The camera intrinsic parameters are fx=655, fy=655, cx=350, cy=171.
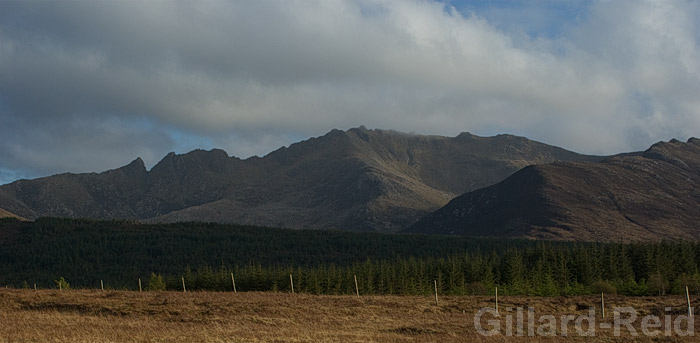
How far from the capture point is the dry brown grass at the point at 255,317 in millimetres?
31625

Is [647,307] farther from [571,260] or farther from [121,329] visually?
[571,260]

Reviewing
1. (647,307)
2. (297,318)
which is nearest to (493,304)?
(647,307)

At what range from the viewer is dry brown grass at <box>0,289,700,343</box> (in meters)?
31.6

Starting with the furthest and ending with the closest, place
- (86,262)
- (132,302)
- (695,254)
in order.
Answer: (86,262) → (695,254) → (132,302)

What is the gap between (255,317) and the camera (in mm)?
39688

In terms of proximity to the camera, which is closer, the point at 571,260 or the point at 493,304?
the point at 493,304

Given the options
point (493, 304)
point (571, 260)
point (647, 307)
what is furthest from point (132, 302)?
point (571, 260)

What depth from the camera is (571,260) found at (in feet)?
310

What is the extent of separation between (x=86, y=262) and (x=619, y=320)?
187827mm

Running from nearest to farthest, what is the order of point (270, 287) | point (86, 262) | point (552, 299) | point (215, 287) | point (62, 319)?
1. point (62, 319)
2. point (552, 299)
3. point (270, 287)
4. point (215, 287)
5. point (86, 262)

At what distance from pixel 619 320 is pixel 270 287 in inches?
1917

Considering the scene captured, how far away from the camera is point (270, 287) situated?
8056cm

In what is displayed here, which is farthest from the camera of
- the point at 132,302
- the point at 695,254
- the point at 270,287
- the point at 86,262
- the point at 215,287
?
the point at 86,262

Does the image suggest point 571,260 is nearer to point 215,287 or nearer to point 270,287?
point 270,287
